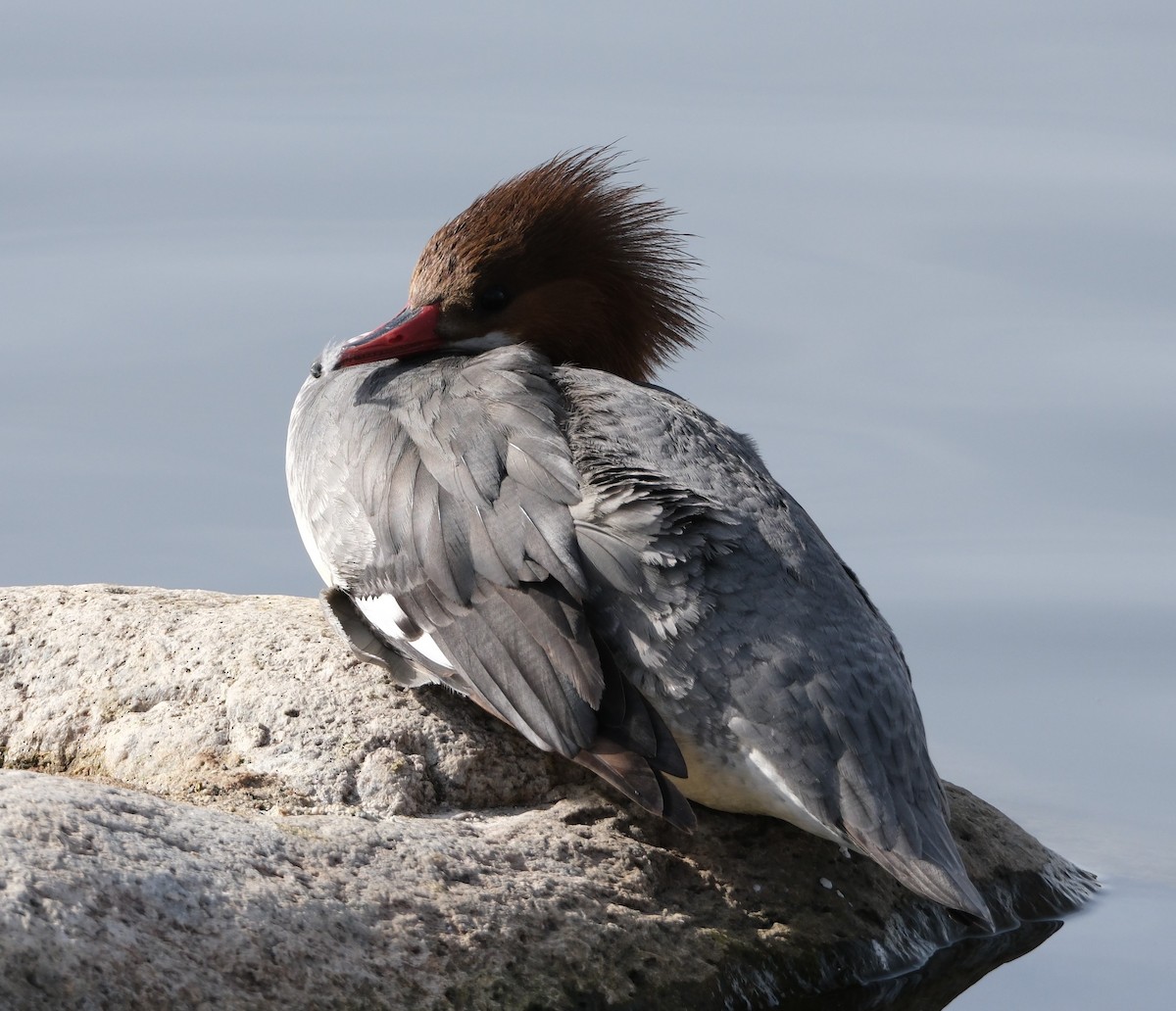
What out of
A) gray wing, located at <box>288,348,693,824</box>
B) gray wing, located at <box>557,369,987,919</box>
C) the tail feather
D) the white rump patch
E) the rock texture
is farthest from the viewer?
the white rump patch

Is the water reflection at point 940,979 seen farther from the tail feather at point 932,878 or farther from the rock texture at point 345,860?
the tail feather at point 932,878

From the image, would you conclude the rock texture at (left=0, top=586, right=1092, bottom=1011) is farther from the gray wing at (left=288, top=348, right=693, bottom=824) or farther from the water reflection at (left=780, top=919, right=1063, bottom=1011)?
the gray wing at (left=288, top=348, right=693, bottom=824)

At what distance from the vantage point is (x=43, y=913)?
3277 millimetres

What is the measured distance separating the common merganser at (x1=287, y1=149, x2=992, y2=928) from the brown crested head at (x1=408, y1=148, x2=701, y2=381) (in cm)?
53

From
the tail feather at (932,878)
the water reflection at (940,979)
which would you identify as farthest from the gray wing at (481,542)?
the water reflection at (940,979)

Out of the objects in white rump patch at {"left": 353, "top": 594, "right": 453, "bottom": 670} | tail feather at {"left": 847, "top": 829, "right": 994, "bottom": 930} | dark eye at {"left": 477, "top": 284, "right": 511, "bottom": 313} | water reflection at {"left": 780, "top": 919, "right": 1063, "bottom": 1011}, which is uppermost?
dark eye at {"left": 477, "top": 284, "right": 511, "bottom": 313}

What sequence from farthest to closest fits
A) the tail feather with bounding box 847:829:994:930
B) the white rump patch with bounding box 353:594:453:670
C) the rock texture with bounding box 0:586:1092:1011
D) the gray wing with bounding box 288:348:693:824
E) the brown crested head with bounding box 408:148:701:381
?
the brown crested head with bounding box 408:148:701:381 < the white rump patch with bounding box 353:594:453:670 < the gray wing with bounding box 288:348:693:824 < the tail feather with bounding box 847:829:994:930 < the rock texture with bounding box 0:586:1092:1011

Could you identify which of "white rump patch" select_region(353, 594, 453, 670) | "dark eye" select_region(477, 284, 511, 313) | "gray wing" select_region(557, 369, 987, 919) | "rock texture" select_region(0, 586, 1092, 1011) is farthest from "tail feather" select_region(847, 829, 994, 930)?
"dark eye" select_region(477, 284, 511, 313)

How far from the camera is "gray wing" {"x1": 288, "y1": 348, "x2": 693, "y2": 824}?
13.5 feet

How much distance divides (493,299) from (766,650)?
200cm

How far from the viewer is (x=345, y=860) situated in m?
3.82

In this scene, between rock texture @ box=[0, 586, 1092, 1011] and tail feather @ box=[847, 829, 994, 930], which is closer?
rock texture @ box=[0, 586, 1092, 1011]

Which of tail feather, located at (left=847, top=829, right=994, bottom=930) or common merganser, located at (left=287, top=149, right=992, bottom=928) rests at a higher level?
common merganser, located at (left=287, top=149, right=992, bottom=928)

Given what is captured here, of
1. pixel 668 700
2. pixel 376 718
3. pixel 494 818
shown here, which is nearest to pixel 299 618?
pixel 376 718
